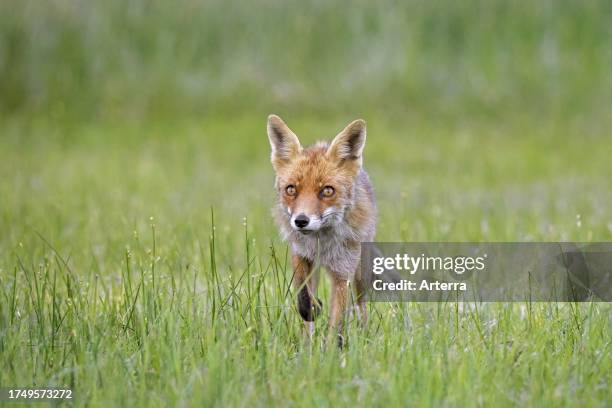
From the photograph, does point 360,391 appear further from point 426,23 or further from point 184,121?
point 426,23

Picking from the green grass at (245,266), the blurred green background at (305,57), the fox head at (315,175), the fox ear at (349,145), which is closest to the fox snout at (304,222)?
the fox head at (315,175)

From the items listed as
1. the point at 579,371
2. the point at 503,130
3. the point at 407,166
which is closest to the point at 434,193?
the point at 407,166

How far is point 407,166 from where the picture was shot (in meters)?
15.2

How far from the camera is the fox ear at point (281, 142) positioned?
20.1 ft

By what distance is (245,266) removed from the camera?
8750 millimetres

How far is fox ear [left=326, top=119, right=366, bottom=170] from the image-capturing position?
19.8 ft

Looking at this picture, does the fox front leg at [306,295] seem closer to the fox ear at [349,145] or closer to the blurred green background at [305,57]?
the fox ear at [349,145]

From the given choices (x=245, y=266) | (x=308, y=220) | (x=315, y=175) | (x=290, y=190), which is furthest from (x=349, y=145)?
(x=245, y=266)

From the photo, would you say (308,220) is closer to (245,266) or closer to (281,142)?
(281,142)

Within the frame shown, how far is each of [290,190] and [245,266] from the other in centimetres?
300

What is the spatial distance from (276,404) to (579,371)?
1.74 m

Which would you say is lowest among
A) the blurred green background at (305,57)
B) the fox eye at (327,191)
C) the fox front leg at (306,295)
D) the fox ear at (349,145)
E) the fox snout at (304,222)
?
the fox front leg at (306,295)

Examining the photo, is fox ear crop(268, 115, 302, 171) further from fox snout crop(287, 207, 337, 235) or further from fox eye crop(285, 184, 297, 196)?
fox snout crop(287, 207, 337, 235)

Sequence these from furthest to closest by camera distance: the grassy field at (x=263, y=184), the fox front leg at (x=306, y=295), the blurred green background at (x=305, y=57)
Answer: the blurred green background at (x=305, y=57) → the fox front leg at (x=306, y=295) → the grassy field at (x=263, y=184)
